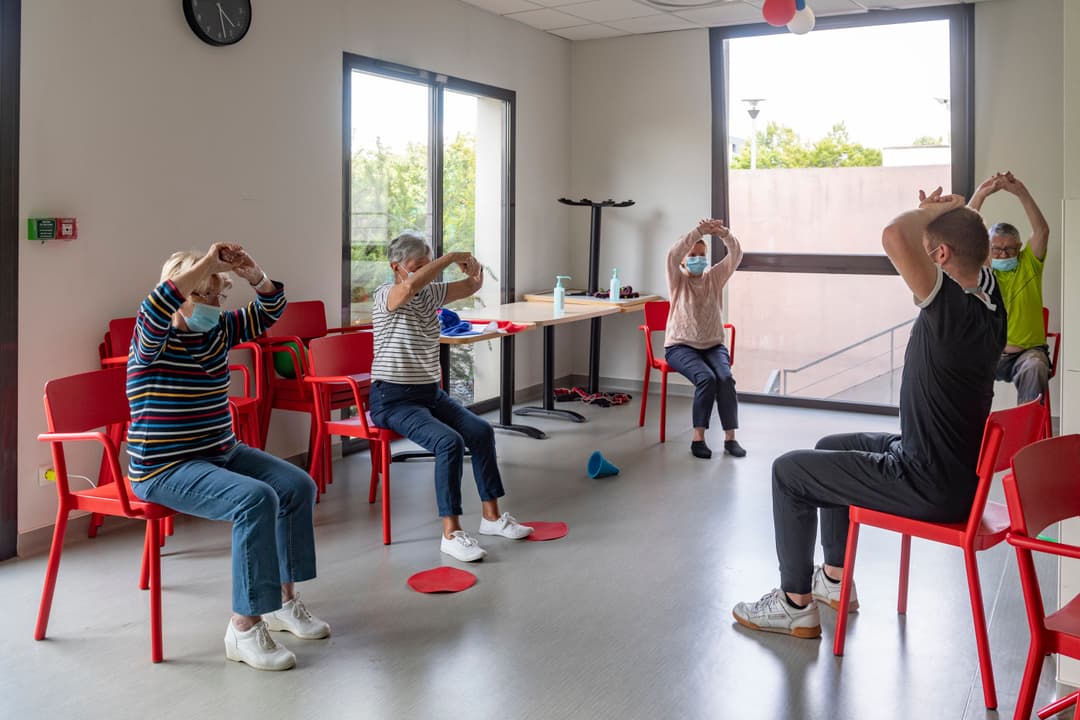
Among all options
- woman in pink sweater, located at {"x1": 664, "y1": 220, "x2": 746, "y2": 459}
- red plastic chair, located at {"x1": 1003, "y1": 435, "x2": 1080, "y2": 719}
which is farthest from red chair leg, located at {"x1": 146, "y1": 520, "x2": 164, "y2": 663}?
woman in pink sweater, located at {"x1": 664, "y1": 220, "x2": 746, "y2": 459}

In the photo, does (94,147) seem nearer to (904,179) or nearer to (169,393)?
(169,393)

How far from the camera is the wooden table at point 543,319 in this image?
19.8ft

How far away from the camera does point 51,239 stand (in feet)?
13.3

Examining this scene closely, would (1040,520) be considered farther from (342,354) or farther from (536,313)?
(536,313)

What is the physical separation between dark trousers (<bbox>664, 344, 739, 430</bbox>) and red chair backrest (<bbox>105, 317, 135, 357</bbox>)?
3.07 m

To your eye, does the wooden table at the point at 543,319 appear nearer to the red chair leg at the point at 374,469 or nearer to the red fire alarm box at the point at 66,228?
the red chair leg at the point at 374,469

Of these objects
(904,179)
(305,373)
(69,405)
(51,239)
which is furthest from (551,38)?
(69,405)

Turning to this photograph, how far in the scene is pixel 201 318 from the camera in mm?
3021

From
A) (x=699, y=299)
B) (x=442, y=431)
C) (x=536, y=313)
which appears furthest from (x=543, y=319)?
(x=442, y=431)

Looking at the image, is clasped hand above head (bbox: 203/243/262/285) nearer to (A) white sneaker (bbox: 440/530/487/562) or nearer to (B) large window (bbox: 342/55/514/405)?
(A) white sneaker (bbox: 440/530/487/562)

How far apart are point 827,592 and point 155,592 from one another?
7.24ft

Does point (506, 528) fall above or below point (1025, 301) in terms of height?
below

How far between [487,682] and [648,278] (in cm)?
531

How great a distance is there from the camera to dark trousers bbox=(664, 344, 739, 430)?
19.3ft
